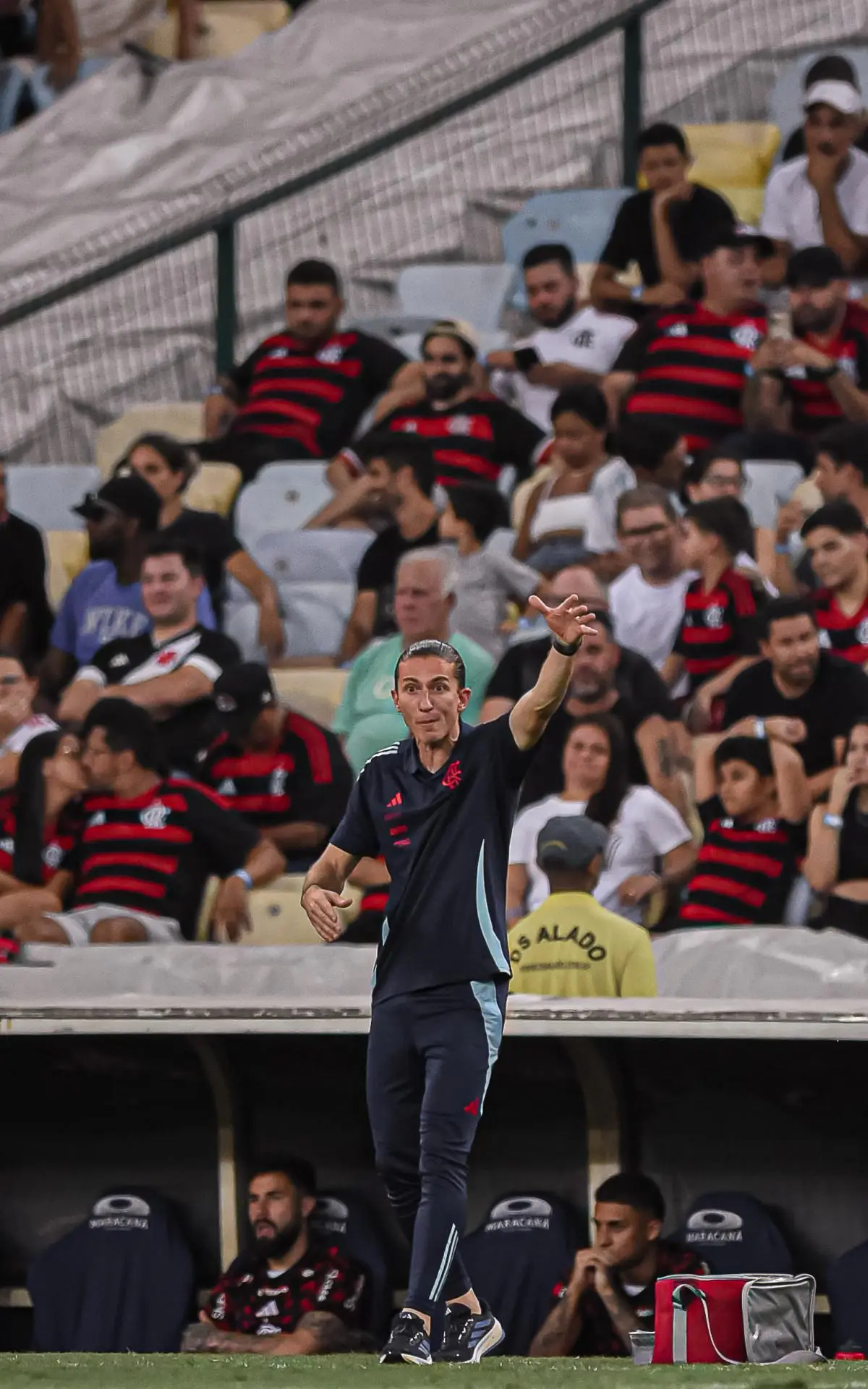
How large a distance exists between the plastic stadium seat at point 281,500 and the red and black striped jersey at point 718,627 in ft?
6.84

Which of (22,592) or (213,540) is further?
(22,592)

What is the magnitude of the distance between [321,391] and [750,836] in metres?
3.70

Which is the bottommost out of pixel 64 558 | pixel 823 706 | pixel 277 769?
pixel 277 769

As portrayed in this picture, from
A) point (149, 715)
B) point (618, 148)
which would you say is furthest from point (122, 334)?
point (149, 715)

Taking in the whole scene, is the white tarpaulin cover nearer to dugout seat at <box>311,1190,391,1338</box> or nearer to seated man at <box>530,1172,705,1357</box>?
dugout seat at <box>311,1190,391,1338</box>

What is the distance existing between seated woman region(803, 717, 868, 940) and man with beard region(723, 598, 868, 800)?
0.96 ft

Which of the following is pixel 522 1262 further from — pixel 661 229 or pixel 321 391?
pixel 661 229

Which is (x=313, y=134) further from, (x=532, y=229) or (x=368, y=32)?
(x=368, y=32)

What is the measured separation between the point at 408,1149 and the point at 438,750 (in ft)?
2.72

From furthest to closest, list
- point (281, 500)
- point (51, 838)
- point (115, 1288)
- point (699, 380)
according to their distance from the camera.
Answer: point (281, 500)
point (699, 380)
point (51, 838)
point (115, 1288)

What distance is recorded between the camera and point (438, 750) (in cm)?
514

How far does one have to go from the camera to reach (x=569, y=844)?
7.26 meters

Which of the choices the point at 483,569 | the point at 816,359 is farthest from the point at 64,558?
the point at 816,359

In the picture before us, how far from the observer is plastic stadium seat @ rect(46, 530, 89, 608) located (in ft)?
34.0
